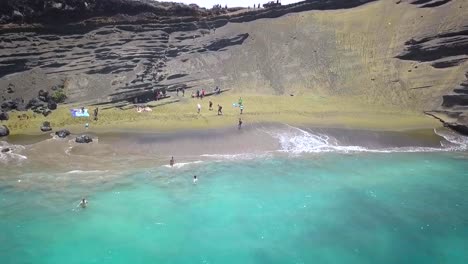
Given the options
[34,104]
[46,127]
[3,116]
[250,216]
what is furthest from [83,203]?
[34,104]

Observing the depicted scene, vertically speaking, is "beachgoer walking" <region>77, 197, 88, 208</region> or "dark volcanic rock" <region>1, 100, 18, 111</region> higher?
"dark volcanic rock" <region>1, 100, 18, 111</region>

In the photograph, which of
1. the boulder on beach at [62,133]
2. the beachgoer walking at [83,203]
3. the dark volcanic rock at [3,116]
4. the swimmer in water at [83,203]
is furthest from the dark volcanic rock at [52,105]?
the beachgoer walking at [83,203]

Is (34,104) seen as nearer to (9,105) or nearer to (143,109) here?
(9,105)

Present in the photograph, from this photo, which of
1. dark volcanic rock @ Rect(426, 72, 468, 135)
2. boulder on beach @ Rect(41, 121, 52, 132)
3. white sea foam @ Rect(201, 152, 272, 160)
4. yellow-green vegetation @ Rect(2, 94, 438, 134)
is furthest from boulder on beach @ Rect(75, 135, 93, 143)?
dark volcanic rock @ Rect(426, 72, 468, 135)

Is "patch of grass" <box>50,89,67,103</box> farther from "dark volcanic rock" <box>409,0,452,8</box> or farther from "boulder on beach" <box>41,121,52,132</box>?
"dark volcanic rock" <box>409,0,452,8</box>

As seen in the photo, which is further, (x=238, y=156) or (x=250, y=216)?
(x=238, y=156)

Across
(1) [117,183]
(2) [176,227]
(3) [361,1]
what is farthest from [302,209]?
(3) [361,1]

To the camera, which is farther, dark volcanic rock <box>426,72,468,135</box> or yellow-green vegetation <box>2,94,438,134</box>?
yellow-green vegetation <box>2,94,438,134</box>

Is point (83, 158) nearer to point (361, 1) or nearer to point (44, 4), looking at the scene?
point (44, 4)
